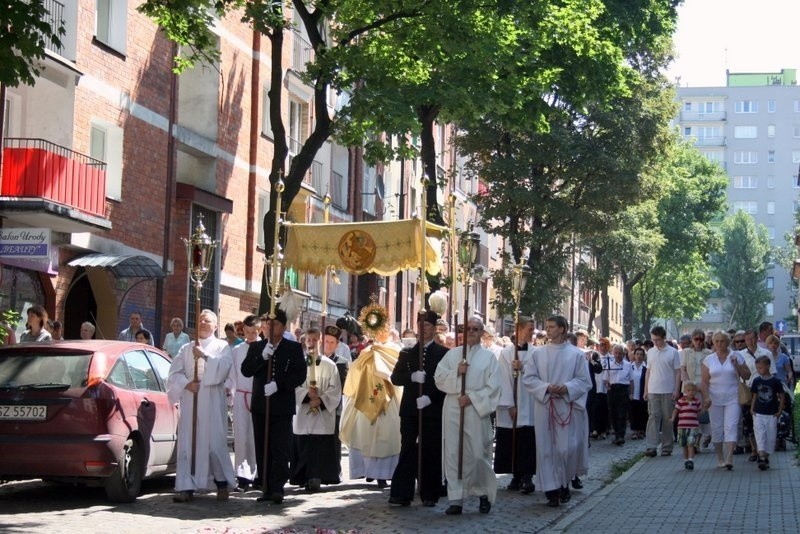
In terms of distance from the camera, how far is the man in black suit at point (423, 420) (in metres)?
14.8

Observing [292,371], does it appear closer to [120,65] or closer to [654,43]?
[120,65]

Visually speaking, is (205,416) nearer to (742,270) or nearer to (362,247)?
(362,247)

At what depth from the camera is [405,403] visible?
49.6 ft

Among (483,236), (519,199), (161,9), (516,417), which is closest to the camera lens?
(516,417)

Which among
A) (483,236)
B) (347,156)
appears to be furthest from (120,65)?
(483,236)

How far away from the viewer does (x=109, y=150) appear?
27.8 m

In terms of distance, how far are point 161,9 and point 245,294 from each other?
14.6 metres

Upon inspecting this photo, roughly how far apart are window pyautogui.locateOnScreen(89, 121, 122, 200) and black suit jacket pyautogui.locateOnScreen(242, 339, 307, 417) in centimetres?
1302

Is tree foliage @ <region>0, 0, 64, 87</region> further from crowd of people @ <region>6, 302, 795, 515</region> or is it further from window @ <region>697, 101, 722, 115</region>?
window @ <region>697, 101, 722, 115</region>

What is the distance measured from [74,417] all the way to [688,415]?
10.1 metres

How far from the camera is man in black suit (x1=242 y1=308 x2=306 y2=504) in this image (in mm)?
14680

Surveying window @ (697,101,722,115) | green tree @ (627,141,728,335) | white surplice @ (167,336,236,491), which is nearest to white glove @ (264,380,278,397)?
white surplice @ (167,336,236,491)

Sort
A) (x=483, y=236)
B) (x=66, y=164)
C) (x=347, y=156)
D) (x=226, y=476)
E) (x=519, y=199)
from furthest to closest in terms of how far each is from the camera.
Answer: (x=483, y=236), (x=347, y=156), (x=519, y=199), (x=66, y=164), (x=226, y=476)

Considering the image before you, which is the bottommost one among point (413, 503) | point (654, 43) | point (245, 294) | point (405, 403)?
point (413, 503)
